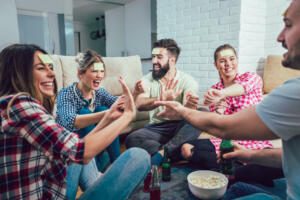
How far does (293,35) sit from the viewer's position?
66cm

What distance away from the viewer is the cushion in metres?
2.70

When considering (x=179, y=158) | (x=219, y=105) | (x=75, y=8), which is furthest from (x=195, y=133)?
(x=75, y=8)

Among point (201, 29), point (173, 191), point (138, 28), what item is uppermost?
point (138, 28)

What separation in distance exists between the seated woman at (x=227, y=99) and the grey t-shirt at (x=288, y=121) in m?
0.99

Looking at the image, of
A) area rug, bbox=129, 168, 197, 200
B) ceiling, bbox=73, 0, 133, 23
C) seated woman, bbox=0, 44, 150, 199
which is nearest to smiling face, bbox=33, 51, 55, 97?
seated woman, bbox=0, 44, 150, 199

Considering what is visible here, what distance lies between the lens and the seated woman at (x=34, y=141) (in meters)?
0.68

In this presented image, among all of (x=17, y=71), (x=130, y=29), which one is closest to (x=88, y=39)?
(x=130, y=29)

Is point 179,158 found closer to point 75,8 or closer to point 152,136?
point 152,136

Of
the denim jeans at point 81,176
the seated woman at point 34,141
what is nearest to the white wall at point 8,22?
the denim jeans at point 81,176

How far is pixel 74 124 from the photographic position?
5.11ft

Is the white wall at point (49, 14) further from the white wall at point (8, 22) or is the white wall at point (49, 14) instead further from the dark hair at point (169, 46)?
the dark hair at point (169, 46)

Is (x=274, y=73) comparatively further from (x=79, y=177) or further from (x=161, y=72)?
(x=79, y=177)

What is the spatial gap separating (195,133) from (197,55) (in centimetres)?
140

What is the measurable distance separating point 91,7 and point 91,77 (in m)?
5.38
